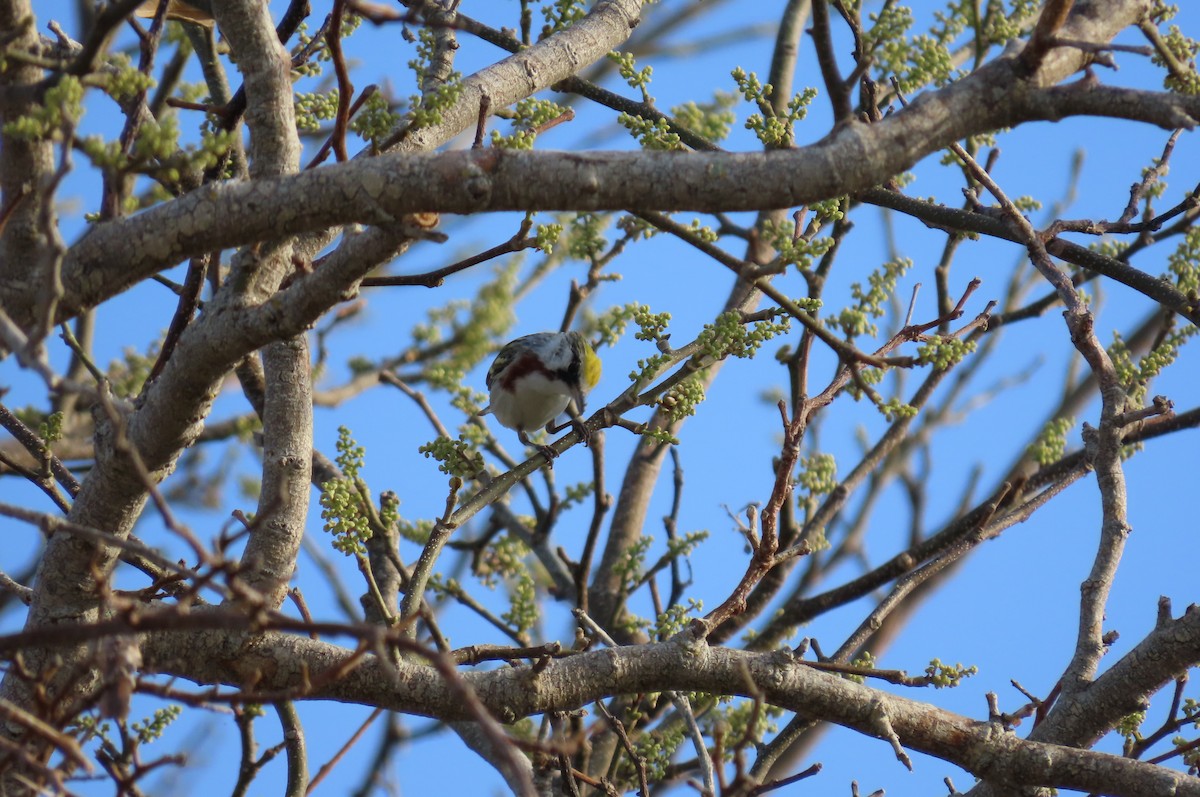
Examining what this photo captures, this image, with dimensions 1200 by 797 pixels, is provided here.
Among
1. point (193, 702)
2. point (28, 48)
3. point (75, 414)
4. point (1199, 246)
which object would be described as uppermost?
point (75, 414)

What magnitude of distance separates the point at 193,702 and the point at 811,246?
5.94 feet

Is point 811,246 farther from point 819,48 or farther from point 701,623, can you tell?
point 701,623

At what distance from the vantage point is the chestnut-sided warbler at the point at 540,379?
6367mm

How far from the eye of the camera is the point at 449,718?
3.50 metres

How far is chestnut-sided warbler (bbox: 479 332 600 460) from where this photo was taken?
637cm

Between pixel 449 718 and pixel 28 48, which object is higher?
pixel 28 48

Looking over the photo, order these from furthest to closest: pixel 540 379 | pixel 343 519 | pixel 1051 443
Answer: pixel 540 379, pixel 1051 443, pixel 343 519

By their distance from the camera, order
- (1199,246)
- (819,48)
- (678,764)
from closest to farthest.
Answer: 1. (819,48)
2. (1199,246)
3. (678,764)

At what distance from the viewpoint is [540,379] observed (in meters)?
6.38

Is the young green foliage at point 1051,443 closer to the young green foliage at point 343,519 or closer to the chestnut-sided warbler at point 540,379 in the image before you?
the chestnut-sided warbler at point 540,379

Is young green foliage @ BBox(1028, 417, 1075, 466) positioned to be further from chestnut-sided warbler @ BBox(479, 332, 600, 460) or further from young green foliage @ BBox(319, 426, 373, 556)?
young green foliage @ BBox(319, 426, 373, 556)

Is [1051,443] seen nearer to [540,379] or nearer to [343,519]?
[540,379]

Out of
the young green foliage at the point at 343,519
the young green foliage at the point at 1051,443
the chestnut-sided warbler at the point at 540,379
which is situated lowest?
the young green foliage at the point at 343,519

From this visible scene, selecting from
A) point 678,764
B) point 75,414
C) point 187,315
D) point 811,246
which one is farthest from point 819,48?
point 75,414
